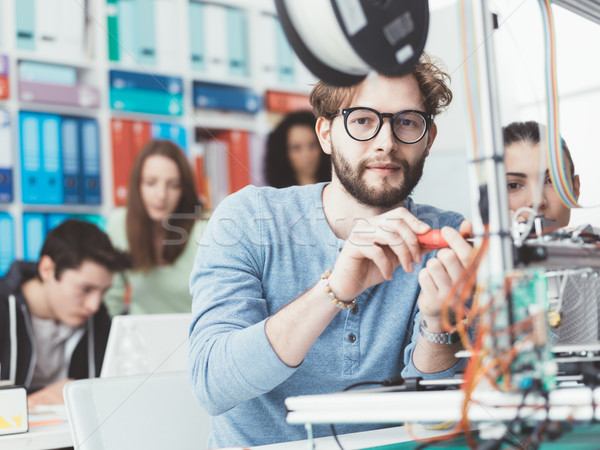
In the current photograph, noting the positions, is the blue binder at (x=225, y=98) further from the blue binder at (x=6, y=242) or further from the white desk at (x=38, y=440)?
the white desk at (x=38, y=440)

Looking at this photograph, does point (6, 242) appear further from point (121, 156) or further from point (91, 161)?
point (121, 156)

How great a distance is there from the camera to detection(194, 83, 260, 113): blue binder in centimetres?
277

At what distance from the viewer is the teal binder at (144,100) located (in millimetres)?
2734

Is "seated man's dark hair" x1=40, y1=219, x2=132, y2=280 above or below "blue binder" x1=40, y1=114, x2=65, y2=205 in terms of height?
below

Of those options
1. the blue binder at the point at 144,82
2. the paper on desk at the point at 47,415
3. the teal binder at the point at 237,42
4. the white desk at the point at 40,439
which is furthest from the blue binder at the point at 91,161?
the white desk at the point at 40,439

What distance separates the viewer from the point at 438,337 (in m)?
0.94

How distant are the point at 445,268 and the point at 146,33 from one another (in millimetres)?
2271

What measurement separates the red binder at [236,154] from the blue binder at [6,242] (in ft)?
2.85

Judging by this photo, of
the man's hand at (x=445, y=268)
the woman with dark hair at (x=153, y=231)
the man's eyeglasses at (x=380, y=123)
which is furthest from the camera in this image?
the woman with dark hair at (x=153, y=231)

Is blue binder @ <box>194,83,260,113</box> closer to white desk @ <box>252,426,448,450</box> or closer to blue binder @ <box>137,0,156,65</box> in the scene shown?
blue binder @ <box>137,0,156,65</box>

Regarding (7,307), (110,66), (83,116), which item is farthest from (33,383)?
(110,66)

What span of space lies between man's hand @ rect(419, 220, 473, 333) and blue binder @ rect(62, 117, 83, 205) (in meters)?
2.09

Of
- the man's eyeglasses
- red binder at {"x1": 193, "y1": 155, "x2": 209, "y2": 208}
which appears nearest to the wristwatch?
the man's eyeglasses

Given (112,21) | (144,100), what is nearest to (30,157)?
(144,100)
